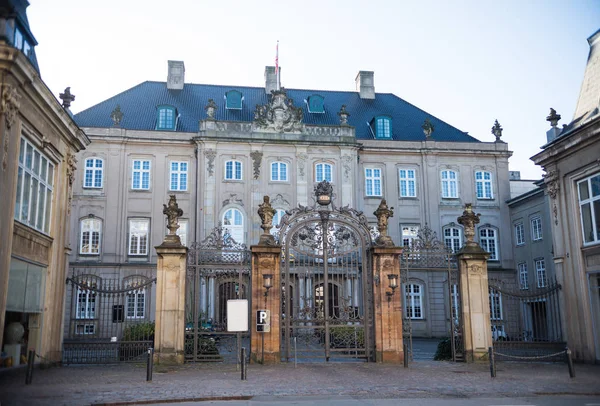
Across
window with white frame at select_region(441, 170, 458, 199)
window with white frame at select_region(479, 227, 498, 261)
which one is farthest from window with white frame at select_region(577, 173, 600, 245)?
window with white frame at select_region(479, 227, 498, 261)

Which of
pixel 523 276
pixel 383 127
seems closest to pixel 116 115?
pixel 383 127

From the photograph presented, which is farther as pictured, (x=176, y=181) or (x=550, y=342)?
(x=176, y=181)

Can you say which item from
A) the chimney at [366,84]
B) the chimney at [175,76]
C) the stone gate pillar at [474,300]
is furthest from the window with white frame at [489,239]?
the chimney at [175,76]

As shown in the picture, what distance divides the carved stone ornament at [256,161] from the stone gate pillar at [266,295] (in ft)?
57.5

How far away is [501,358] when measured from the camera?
19.2 meters

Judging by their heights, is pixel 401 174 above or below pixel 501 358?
above

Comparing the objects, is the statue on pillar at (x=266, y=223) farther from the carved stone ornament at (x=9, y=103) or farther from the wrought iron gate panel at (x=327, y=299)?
the carved stone ornament at (x=9, y=103)

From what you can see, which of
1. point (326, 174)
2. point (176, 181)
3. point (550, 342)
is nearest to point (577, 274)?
point (550, 342)

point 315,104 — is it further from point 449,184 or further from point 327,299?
point 327,299

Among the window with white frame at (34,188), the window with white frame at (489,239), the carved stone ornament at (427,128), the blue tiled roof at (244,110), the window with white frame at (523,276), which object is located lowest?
the window with white frame at (523,276)

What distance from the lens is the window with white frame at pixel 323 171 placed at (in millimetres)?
36406

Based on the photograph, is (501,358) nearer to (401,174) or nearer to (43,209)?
(43,209)

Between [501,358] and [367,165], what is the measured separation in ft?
66.6

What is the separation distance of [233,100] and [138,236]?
11.4 m
